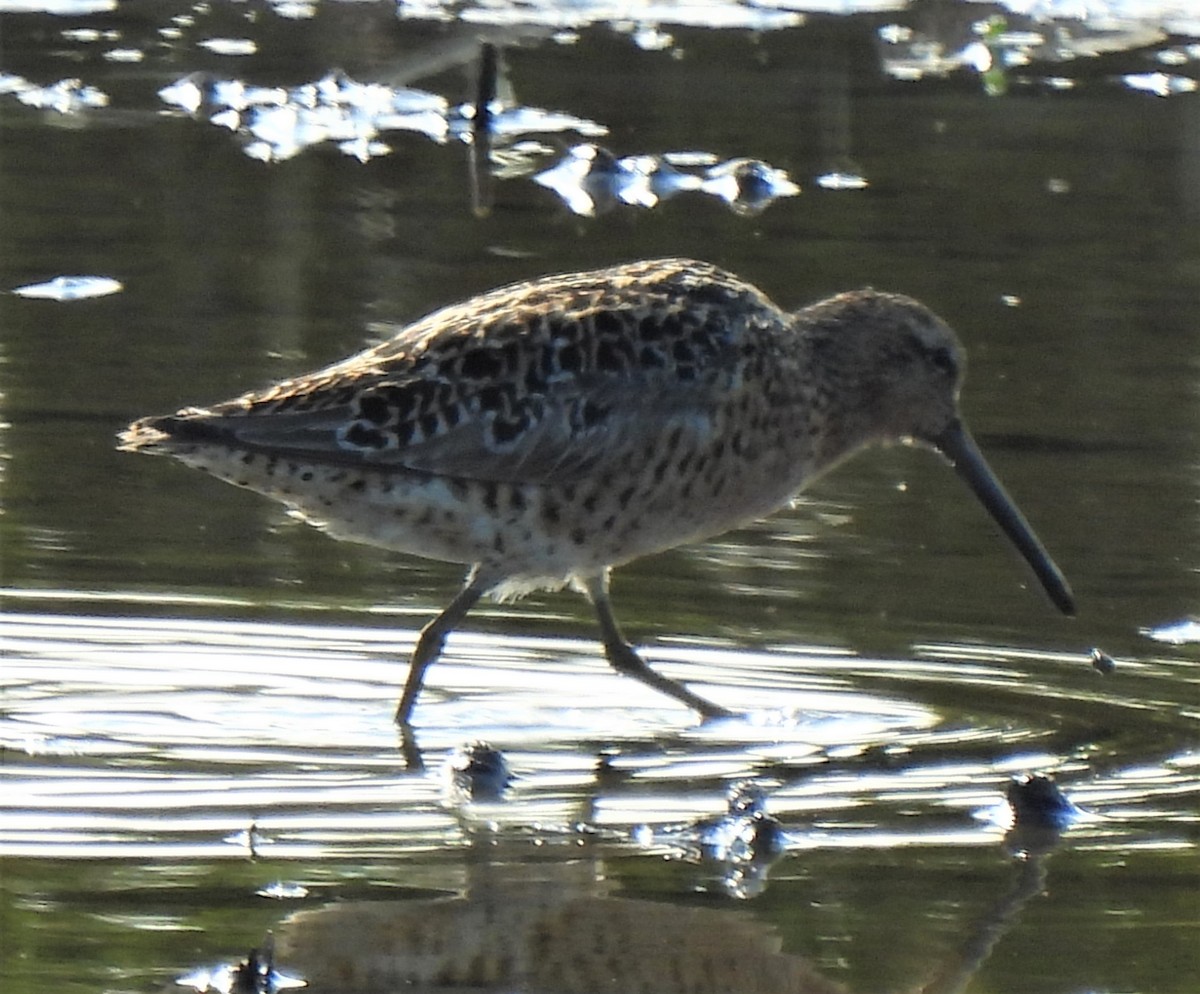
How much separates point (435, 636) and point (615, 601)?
925mm

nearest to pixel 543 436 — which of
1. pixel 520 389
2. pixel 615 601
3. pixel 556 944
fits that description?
pixel 520 389

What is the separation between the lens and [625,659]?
7031 mm

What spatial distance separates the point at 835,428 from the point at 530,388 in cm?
102

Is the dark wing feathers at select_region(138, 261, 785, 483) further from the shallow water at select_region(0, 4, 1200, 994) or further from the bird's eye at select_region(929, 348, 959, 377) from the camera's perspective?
the bird's eye at select_region(929, 348, 959, 377)

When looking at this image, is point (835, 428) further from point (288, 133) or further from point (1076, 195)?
point (288, 133)

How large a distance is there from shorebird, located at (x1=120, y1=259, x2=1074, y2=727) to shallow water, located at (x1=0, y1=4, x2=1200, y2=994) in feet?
1.01

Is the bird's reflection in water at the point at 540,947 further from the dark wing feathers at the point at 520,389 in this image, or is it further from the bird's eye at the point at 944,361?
the bird's eye at the point at 944,361

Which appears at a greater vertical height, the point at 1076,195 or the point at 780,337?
the point at 780,337

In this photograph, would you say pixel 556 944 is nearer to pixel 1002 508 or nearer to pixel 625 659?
pixel 625 659

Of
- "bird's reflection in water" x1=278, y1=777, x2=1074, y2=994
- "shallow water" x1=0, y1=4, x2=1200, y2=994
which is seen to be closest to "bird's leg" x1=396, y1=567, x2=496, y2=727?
"shallow water" x1=0, y1=4, x2=1200, y2=994

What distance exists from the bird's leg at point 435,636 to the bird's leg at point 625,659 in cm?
33

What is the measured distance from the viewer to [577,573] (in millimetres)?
7102

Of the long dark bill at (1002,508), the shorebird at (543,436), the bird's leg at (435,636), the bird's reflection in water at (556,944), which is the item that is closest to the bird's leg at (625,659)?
the shorebird at (543,436)

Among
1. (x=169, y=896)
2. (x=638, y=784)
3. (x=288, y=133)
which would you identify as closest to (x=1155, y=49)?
(x=288, y=133)
